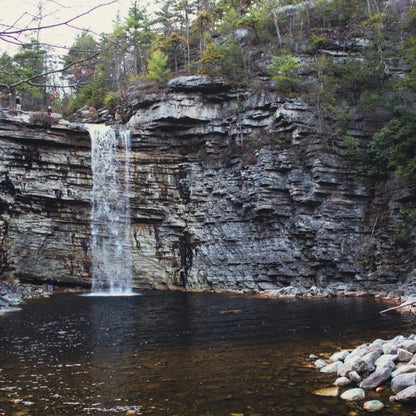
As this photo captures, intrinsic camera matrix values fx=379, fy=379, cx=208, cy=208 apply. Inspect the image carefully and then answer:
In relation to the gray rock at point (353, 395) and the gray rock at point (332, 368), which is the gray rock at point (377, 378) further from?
the gray rock at point (332, 368)

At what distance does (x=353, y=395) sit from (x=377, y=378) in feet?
2.57

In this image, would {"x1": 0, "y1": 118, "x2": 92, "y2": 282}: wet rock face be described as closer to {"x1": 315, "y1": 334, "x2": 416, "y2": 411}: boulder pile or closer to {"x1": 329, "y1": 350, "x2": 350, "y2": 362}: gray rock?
{"x1": 329, "y1": 350, "x2": 350, "y2": 362}: gray rock

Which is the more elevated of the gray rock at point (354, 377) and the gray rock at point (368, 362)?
the gray rock at point (368, 362)

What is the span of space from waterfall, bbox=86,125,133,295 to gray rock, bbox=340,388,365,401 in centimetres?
2569

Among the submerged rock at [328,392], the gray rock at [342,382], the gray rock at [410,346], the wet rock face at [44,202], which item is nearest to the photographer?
the submerged rock at [328,392]

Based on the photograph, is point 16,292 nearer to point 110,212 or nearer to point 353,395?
point 110,212

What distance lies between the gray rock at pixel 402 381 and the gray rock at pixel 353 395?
1.90ft

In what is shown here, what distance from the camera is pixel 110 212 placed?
31016 mm

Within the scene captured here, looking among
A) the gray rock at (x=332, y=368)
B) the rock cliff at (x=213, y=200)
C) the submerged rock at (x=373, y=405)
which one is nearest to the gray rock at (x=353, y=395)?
the submerged rock at (x=373, y=405)

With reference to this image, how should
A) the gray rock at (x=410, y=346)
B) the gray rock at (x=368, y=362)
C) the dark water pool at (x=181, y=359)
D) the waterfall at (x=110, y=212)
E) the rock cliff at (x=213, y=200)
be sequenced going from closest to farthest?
the dark water pool at (x=181, y=359), the gray rock at (x=368, y=362), the gray rock at (x=410, y=346), the rock cliff at (x=213, y=200), the waterfall at (x=110, y=212)

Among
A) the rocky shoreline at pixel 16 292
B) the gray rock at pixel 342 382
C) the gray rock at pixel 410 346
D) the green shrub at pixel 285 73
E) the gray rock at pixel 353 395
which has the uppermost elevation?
the green shrub at pixel 285 73

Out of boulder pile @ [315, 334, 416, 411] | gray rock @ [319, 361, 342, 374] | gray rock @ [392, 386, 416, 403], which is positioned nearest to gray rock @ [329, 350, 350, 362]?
boulder pile @ [315, 334, 416, 411]

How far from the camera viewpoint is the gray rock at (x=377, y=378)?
6.96 m

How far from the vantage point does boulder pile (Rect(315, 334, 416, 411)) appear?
657 cm
